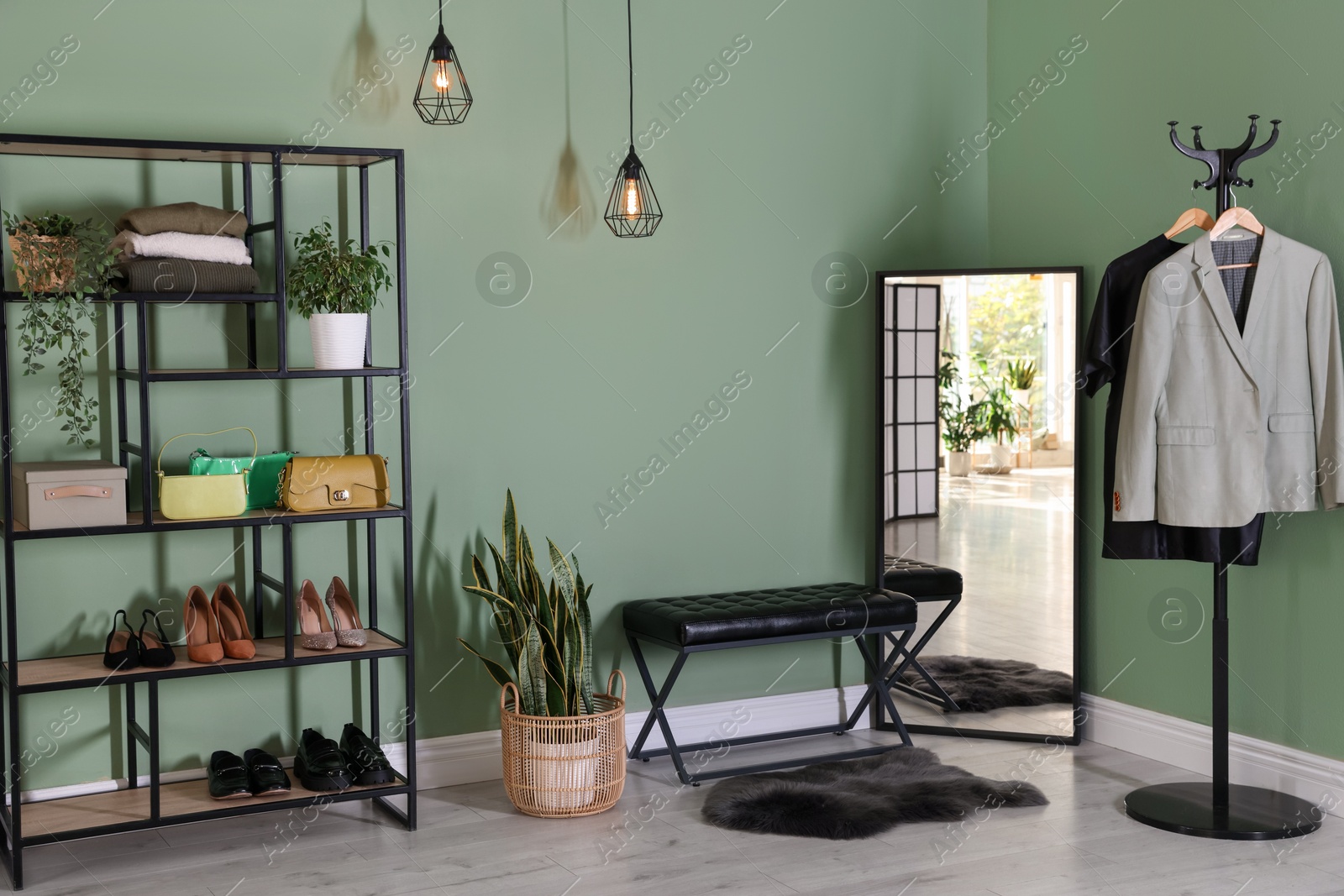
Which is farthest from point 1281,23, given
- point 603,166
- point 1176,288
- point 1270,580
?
point 603,166

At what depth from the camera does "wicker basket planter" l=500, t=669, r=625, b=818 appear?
359cm

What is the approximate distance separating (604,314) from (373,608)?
121cm

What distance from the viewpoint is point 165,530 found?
10.6 feet

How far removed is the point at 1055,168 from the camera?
445 cm

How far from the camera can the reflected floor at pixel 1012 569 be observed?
4.27 m

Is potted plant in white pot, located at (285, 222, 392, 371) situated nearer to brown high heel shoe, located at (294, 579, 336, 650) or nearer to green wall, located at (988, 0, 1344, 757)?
brown high heel shoe, located at (294, 579, 336, 650)

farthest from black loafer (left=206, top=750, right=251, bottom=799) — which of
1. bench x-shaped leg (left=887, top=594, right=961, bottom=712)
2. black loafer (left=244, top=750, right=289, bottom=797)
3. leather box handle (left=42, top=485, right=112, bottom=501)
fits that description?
bench x-shaped leg (left=887, top=594, right=961, bottom=712)

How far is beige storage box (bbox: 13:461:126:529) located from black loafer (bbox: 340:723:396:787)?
36.4 inches

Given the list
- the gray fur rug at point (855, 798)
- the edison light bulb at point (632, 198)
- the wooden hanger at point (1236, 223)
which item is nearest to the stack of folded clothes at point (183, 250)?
the edison light bulb at point (632, 198)

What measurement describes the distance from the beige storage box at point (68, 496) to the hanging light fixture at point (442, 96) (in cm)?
141

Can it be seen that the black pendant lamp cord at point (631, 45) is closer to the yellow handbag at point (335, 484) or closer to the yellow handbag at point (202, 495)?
the yellow handbag at point (335, 484)

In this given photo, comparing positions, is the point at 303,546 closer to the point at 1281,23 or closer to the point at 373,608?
the point at 373,608

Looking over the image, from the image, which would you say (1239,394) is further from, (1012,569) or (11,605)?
(11,605)

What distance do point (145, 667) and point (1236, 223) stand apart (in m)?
3.18
